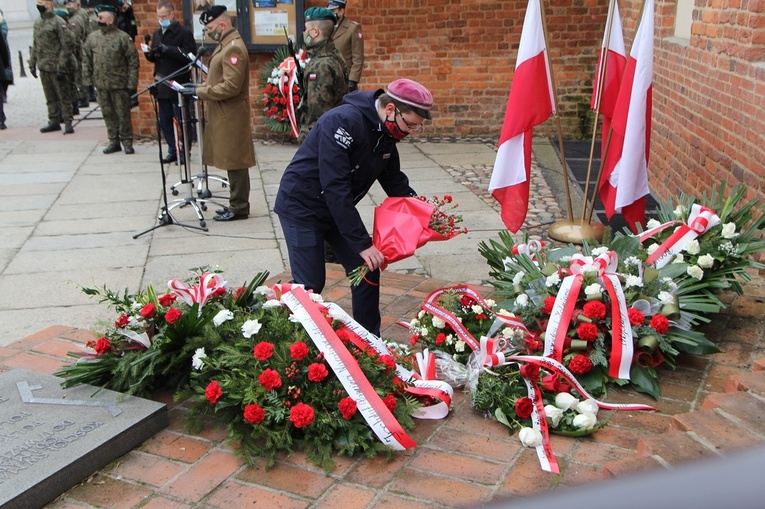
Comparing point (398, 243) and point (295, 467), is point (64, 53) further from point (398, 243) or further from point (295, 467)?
point (295, 467)

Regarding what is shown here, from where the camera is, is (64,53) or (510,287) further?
(64,53)

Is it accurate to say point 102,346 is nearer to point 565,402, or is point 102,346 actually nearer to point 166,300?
point 166,300

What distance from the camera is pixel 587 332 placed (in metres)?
3.85

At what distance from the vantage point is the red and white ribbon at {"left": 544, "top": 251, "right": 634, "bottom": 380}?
3840 mm

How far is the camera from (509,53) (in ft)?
37.9

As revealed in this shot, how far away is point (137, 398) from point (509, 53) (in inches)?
365

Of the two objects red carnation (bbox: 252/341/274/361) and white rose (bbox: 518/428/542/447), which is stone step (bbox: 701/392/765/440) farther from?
red carnation (bbox: 252/341/274/361)

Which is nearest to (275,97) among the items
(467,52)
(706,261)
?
(467,52)

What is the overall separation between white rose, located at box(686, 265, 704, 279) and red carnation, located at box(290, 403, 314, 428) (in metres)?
2.34

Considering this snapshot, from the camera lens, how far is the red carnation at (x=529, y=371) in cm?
363

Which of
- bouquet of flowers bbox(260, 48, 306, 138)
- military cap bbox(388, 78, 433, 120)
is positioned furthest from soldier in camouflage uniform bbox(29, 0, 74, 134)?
military cap bbox(388, 78, 433, 120)

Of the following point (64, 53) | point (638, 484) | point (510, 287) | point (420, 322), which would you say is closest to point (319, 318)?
point (420, 322)

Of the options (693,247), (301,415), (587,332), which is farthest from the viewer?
(693,247)

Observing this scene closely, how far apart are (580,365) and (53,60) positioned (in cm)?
1081
